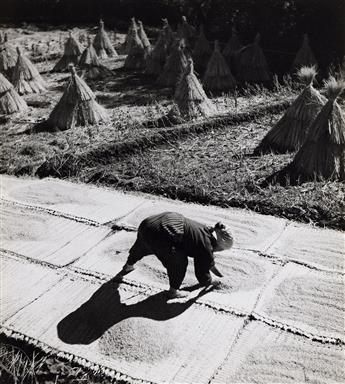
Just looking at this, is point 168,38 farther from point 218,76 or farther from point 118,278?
point 118,278

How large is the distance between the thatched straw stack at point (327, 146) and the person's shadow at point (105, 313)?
2624mm

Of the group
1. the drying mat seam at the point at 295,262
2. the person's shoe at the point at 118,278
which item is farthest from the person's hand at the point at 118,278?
the drying mat seam at the point at 295,262

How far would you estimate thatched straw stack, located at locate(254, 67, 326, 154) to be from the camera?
7.02 m

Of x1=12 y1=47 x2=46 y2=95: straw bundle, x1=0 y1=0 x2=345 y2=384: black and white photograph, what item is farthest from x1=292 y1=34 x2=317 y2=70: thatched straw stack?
x1=12 y1=47 x2=46 y2=95: straw bundle

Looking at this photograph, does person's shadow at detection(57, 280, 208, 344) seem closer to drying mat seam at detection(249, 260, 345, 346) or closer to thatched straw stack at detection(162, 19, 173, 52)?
drying mat seam at detection(249, 260, 345, 346)

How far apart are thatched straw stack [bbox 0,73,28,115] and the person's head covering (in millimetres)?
6867

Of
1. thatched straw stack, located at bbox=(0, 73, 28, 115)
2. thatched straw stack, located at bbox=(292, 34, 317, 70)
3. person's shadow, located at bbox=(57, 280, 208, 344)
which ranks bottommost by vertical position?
person's shadow, located at bbox=(57, 280, 208, 344)

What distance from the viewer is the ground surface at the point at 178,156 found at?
19.9 feet

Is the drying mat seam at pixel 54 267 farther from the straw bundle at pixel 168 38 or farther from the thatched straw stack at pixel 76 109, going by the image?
the straw bundle at pixel 168 38

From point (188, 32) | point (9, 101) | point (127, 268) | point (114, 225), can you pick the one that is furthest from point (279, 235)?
point (188, 32)

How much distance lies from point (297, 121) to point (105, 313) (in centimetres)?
425

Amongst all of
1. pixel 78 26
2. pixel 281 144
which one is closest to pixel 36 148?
pixel 281 144

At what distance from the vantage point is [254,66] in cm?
1080

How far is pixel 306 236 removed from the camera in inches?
211
